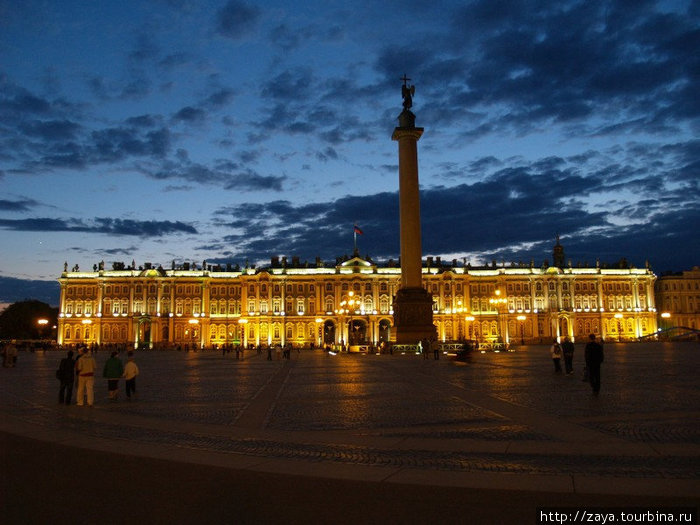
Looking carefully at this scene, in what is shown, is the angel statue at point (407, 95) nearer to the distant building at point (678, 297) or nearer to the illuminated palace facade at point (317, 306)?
the illuminated palace facade at point (317, 306)

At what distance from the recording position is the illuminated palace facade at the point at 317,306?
340ft

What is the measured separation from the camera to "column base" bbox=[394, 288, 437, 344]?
4553 cm

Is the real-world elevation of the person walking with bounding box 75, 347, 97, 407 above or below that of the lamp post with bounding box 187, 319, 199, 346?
below

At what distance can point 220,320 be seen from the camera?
345ft

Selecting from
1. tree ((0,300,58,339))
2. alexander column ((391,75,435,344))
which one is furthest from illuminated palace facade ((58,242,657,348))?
alexander column ((391,75,435,344))

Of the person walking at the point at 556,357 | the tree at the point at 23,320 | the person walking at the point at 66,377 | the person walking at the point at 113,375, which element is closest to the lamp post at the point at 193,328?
the tree at the point at 23,320

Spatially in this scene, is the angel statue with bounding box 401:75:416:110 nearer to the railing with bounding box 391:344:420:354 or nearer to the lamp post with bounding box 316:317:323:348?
the railing with bounding box 391:344:420:354

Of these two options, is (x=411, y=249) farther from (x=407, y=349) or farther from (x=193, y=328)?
(x=193, y=328)

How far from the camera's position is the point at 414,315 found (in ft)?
151

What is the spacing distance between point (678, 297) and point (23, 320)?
117018 mm

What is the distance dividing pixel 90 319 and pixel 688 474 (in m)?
106

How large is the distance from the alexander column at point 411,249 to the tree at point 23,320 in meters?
85.1

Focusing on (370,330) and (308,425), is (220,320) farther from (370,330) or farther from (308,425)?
(308,425)

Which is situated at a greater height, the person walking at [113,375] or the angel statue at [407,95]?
the angel statue at [407,95]
